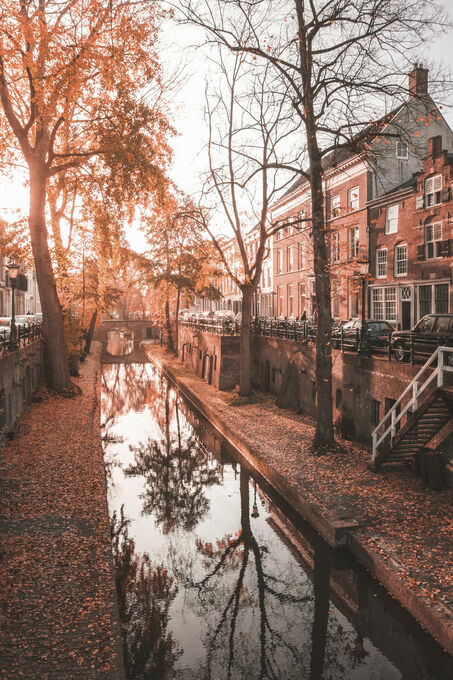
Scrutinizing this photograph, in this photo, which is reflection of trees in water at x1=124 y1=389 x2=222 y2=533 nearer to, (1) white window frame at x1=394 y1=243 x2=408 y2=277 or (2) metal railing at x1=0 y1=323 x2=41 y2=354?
(2) metal railing at x1=0 y1=323 x2=41 y2=354

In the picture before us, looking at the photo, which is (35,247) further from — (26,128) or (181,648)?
(181,648)

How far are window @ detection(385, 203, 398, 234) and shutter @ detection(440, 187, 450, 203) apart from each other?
3.83m

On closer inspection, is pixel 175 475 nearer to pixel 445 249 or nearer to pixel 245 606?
pixel 245 606

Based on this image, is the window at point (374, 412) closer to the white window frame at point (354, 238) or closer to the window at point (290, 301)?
the white window frame at point (354, 238)

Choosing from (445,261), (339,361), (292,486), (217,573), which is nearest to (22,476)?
(217,573)

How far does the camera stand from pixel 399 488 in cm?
1123

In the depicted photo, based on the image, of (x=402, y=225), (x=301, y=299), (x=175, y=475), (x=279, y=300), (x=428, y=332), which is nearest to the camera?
(x=175, y=475)

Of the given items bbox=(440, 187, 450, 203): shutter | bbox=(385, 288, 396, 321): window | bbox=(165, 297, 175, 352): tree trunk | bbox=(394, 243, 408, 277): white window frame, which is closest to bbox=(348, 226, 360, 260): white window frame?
bbox=(394, 243, 408, 277): white window frame

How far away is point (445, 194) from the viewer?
25.4 metres

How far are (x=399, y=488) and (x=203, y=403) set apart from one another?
45.3ft

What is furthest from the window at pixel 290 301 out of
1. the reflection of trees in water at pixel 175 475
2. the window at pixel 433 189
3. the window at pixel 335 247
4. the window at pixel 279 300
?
the reflection of trees in water at pixel 175 475

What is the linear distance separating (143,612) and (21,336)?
1401 cm

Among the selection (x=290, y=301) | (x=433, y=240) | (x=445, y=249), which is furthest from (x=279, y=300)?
(x=445, y=249)

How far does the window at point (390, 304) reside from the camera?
2998 cm
